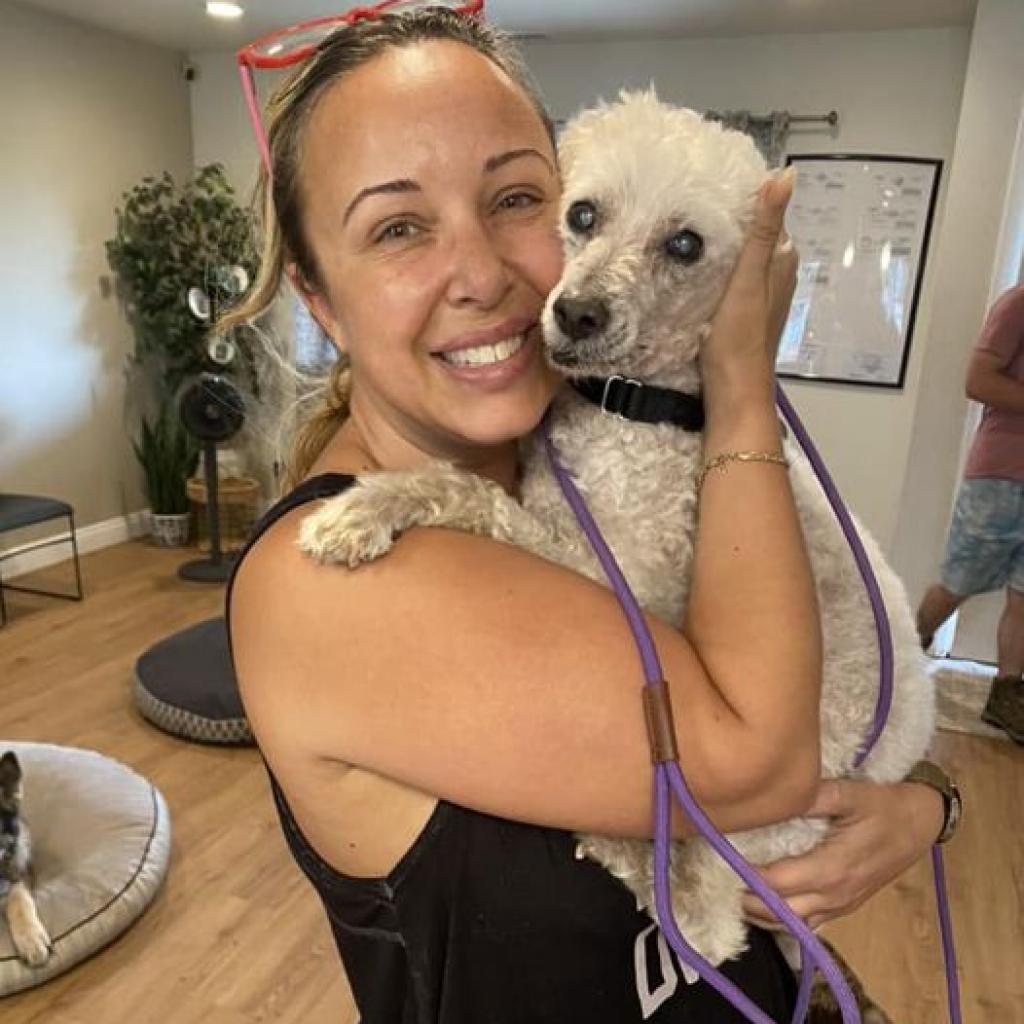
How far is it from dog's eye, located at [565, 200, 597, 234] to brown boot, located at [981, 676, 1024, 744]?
331cm

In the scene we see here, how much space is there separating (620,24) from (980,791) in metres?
3.68

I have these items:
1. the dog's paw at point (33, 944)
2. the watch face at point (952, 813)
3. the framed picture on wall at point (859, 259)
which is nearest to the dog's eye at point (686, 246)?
the watch face at point (952, 813)

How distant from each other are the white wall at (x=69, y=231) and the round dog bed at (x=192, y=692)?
188 cm

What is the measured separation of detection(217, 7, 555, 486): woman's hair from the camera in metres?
0.86

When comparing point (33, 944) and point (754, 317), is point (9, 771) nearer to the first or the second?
point (33, 944)

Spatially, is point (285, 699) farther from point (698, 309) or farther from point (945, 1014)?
point (945, 1014)

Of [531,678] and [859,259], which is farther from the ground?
[859,259]

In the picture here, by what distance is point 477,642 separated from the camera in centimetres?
71

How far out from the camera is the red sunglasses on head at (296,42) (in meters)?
0.93

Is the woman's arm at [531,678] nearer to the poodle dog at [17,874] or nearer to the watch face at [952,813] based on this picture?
the watch face at [952,813]

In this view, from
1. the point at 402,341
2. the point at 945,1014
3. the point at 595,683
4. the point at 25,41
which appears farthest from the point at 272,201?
the point at 25,41

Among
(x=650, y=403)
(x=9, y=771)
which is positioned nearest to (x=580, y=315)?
(x=650, y=403)

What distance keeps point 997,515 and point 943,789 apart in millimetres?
2717

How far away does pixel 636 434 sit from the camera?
3.40 ft
